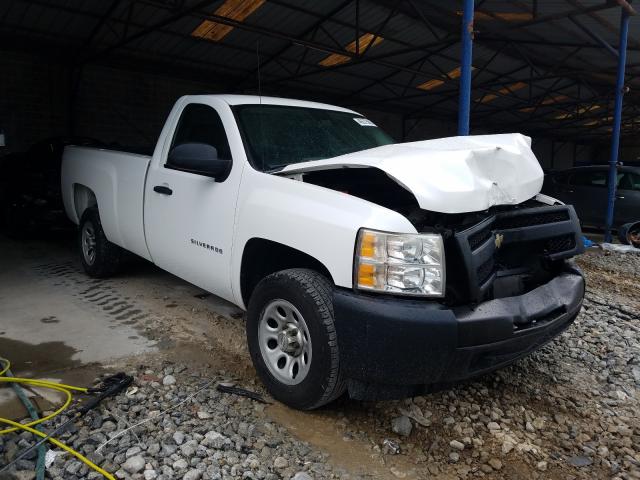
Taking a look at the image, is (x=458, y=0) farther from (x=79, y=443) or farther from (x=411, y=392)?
(x=79, y=443)

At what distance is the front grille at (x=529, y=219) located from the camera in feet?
8.81

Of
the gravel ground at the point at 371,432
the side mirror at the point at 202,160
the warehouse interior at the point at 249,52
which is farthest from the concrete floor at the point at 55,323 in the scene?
the warehouse interior at the point at 249,52

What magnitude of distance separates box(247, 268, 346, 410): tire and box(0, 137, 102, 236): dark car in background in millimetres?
5171

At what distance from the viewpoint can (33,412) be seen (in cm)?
251

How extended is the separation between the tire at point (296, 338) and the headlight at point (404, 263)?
304mm

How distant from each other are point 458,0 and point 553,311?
29.7 feet

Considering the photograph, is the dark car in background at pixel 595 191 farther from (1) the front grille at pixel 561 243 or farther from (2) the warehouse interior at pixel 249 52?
(1) the front grille at pixel 561 243

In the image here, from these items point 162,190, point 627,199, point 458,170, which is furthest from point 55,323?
point 627,199

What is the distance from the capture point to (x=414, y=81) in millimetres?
16547

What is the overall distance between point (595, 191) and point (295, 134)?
892 centimetres

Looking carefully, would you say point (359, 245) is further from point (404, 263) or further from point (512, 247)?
point (512, 247)

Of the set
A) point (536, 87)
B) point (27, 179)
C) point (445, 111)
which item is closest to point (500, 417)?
point (27, 179)

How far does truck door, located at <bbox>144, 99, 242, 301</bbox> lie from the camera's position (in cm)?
310

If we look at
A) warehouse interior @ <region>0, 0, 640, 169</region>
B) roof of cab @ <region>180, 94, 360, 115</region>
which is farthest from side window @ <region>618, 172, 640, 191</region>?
roof of cab @ <region>180, 94, 360, 115</region>
